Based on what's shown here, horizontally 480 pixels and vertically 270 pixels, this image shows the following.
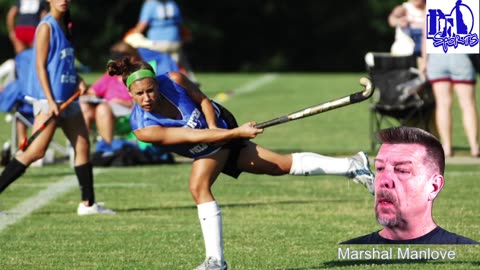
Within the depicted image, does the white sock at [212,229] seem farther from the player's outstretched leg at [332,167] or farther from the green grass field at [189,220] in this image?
the player's outstretched leg at [332,167]

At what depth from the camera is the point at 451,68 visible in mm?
15234

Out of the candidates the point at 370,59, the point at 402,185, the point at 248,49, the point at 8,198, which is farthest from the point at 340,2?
the point at 402,185

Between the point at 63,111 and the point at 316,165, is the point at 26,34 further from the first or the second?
the point at 316,165

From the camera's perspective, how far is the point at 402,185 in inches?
249

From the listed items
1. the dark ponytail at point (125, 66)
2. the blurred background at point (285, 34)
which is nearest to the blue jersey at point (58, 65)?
the dark ponytail at point (125, 66)

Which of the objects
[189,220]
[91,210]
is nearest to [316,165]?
[189,220]

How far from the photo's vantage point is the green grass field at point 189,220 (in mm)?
8562

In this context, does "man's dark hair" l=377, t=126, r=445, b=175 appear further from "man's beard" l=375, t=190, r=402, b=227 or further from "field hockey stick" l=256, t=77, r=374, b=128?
"field hockey stick" l=256, t=77, r=374, b=128

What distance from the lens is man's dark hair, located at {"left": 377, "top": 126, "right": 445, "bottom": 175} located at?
6.30m

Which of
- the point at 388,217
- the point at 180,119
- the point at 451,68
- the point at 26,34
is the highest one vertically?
the point at 26,34

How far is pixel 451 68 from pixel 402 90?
2.64 ft

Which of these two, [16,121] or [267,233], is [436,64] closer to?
[16,121]

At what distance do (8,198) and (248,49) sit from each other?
38309 millimetres

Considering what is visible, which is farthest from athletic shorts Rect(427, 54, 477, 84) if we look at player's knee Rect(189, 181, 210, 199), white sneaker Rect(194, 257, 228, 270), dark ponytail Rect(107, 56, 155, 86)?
white sneaker Rect(194, 257, 228, 270)
